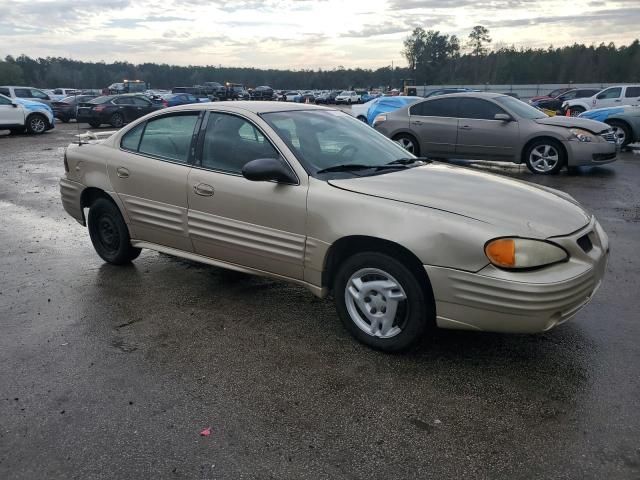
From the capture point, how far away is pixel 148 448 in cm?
265

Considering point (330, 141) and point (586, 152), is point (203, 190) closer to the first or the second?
point (330, 141)

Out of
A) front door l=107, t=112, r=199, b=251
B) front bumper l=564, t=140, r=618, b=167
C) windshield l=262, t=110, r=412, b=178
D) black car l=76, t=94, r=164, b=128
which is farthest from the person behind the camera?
black car l=76, t=94, r=164, b=128

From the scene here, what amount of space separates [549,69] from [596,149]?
320 ft

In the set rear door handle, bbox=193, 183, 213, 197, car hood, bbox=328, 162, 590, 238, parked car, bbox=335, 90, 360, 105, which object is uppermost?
car hood, bbox=328, 162, 590, 238

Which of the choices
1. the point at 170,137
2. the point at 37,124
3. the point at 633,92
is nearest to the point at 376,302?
the point at 170,137

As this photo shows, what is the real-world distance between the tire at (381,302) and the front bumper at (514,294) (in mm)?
128

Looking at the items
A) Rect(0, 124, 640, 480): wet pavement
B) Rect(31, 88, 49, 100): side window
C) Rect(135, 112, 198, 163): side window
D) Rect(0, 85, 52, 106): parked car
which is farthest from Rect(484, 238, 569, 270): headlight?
Rect(31, 88, 49, 100): side window

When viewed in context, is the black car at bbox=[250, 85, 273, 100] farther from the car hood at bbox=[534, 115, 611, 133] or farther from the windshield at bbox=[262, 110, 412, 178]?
the windshield at bbox=[262, 110, 412, 178]

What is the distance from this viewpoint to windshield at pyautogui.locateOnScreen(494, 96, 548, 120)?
1044cm

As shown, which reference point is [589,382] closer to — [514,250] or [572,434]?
[572,434]

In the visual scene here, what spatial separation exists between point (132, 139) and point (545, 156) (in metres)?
7.92

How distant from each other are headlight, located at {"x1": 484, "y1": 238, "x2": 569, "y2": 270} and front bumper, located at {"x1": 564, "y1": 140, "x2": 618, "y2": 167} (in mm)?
7885

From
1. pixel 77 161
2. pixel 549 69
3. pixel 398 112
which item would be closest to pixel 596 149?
pixel 398 112

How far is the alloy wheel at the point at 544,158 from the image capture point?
→ 1022 centimetres
